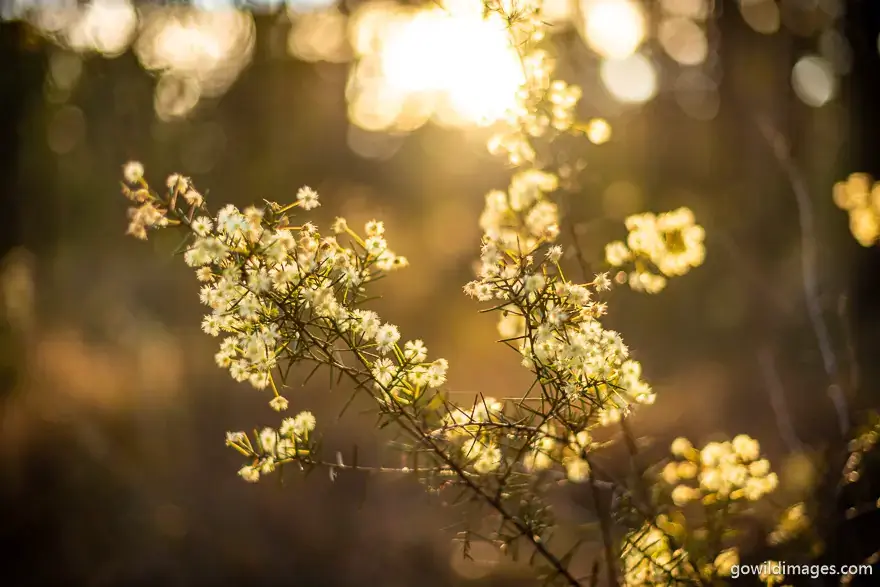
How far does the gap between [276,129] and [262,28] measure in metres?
1.38

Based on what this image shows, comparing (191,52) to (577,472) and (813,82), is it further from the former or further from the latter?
(577,472)

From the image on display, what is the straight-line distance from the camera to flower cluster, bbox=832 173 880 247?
219 cm

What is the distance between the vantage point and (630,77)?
8625 mm

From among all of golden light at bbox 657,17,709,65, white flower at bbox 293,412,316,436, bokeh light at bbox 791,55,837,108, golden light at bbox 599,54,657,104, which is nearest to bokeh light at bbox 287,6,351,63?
golden light at bbox 599,54,657,104

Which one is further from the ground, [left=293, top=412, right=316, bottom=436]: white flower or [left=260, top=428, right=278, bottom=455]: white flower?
[left=293, top=412, right=316, bottom=436]: white flower

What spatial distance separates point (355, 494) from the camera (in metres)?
6.20

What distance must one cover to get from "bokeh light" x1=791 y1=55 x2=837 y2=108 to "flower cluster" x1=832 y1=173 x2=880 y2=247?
2.92 m

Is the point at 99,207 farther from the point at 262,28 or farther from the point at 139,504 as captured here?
→ the point at 139,504

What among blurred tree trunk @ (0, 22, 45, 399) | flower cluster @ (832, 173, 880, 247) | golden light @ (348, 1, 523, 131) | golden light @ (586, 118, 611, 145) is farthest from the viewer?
golden light @ (348, 1, 523, 131)

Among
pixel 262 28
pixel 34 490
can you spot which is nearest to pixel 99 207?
pixel 262 28

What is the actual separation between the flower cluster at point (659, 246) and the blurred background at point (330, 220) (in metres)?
1.30

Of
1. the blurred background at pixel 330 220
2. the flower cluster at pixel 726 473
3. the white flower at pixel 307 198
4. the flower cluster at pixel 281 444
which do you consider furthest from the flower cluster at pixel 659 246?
the blurred background at pixel 330 220

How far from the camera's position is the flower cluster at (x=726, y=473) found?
5.08 feet

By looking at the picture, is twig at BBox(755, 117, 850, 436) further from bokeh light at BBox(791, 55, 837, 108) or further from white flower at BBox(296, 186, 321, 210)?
bokeh light at BBox(791, 55, 837, 108)
